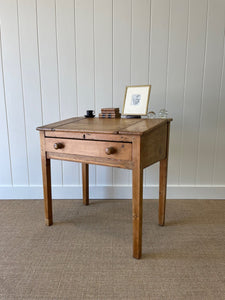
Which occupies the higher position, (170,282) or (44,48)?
(44,48)

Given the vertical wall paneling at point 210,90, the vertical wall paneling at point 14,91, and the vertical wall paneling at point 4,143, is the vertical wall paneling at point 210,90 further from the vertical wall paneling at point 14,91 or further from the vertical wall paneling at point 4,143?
the vertical wall paneling at point 4,143

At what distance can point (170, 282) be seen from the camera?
127cm

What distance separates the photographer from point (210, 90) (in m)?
2.09

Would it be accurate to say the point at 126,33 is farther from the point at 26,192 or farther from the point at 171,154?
the point at 26,192

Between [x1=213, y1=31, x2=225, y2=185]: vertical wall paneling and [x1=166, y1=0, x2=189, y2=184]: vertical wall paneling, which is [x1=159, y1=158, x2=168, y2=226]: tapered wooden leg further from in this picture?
[x1=213, y1=31, x2=225, y2=185]: vertical wall paneling

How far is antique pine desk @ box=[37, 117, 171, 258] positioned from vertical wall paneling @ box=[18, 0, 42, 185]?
1.97 ft

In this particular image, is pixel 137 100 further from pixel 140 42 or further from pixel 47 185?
pixel 47 185

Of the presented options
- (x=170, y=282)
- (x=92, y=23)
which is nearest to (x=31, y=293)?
(x=170, y=282)

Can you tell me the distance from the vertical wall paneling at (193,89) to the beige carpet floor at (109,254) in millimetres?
366

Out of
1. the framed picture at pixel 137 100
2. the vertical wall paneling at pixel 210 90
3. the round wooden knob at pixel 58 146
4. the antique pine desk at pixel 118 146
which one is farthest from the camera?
the vertical wall paneling at pixel 210 90

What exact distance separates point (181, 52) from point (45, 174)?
4.80ft

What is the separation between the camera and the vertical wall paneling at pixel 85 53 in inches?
79.4

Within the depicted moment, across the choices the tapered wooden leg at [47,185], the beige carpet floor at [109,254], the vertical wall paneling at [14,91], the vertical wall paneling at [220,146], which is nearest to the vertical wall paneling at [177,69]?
the vertical wall paneling at [220,146]

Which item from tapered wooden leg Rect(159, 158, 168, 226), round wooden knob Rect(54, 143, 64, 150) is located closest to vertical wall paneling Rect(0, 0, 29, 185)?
round wooden knob Rect(54, 143, 64, 150)
